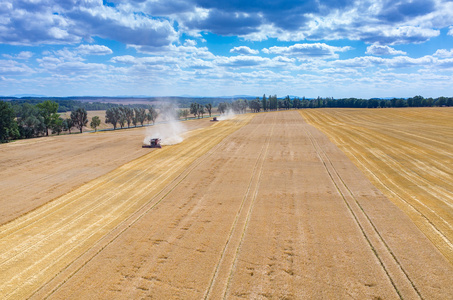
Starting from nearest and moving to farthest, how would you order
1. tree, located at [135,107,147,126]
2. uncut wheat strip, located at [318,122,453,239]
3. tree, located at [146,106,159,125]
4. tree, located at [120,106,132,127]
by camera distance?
uncut wheat strip, located at [318,122,453,239]
tree, located at [146,106,159,125]
tree, located at [120,106,132,127]
tree, located at [135,107,147,126]

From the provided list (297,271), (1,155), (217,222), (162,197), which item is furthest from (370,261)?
(1,155)

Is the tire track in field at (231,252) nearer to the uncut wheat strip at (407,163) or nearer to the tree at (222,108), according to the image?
the uncut wheat strip at (407,163)

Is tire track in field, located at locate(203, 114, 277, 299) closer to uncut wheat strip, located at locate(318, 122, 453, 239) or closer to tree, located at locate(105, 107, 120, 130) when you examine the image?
uncut wheat strip, located at locate(318, 122, 453, 239)

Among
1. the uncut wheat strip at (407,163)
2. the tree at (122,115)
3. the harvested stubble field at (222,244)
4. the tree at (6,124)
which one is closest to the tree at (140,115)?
the tree at (122,115)

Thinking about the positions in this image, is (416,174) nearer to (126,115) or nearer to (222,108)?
(126,115)

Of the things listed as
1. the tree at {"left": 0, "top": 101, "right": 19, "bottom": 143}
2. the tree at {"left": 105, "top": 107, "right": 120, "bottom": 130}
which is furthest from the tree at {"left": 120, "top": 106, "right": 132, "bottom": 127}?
the tree at {"left": 0, "top": 101, "right": 19, "bottom": 143}

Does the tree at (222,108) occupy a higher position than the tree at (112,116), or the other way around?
the tree at (222,108)
